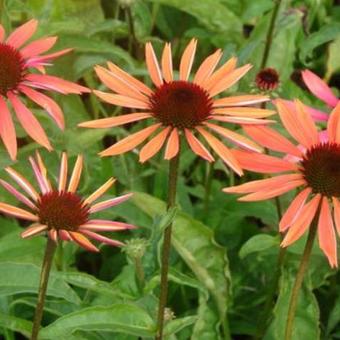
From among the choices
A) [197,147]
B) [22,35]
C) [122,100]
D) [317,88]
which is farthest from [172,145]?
[22,35]

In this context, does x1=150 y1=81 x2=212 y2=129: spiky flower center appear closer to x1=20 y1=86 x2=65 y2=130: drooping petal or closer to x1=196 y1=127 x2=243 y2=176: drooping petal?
x1=196 y1=127 x2=243 y2=176: drooping petal

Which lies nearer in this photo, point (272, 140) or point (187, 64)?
point (272, 140)

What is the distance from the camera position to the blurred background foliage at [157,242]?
115cm

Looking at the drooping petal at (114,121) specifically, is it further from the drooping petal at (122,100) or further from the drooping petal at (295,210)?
the drooping petal at (295,210)

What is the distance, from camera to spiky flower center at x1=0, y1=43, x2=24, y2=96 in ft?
4.00

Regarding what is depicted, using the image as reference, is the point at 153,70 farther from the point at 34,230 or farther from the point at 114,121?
the point at 34,230

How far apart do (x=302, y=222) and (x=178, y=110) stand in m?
0.19

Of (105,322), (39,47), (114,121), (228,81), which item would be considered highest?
(39,47)

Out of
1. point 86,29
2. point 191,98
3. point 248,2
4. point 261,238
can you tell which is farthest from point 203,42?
point 191,98

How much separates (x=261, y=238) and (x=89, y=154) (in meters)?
0.43

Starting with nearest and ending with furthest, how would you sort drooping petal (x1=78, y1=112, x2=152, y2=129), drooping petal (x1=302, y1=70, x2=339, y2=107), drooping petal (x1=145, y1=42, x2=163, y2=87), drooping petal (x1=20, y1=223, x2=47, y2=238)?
1. drooping petal (x1=20, y1=223, x2=47, y2=238)
2. drooping petal (x1=78, y1=112, x2=152, y2=129)
3. drooping petal (x1=145, y1=42, x2=163, y2=87)
4. drooping petal (x1=302, y1=70, x2=339, y2=107)

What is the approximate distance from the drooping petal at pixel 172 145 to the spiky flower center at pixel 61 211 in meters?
0.13

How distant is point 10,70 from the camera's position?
4.04 feet

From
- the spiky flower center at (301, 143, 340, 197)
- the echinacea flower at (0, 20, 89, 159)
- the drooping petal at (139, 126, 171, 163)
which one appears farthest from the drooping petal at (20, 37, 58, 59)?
the spiky flower center at (301, 143, 340, 197)
